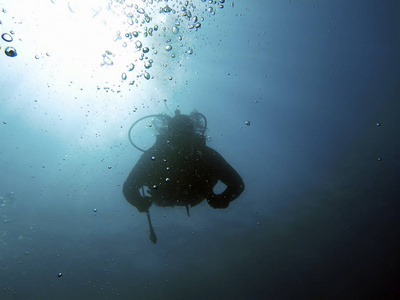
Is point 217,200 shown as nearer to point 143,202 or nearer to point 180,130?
point 143,202

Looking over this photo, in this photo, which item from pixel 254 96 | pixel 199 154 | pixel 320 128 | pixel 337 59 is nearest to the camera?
pixel 199 154

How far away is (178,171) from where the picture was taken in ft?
16.4

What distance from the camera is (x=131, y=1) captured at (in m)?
5.82

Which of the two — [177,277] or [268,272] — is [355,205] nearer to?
[268,272]

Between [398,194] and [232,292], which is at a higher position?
[398,194]

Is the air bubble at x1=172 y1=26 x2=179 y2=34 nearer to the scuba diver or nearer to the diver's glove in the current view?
the scuba diver

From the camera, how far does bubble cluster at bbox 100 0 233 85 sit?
229 inches

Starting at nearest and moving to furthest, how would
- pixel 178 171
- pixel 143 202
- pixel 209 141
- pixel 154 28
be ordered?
pixel 178 171 < pixel 143 202 < pixel 154 28 < pixel 209 141

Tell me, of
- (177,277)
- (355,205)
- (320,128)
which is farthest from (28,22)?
(177,277)

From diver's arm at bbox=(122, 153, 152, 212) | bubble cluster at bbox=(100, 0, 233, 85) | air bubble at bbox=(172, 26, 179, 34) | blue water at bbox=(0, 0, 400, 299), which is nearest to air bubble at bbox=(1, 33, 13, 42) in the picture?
blue water at bbox=(0, 0, 400, 299)

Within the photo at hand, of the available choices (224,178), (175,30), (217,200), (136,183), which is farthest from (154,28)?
(217,200)

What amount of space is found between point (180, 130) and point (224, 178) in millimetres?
1514

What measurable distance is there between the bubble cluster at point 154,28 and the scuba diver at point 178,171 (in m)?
2.21

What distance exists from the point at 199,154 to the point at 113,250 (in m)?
16.6
